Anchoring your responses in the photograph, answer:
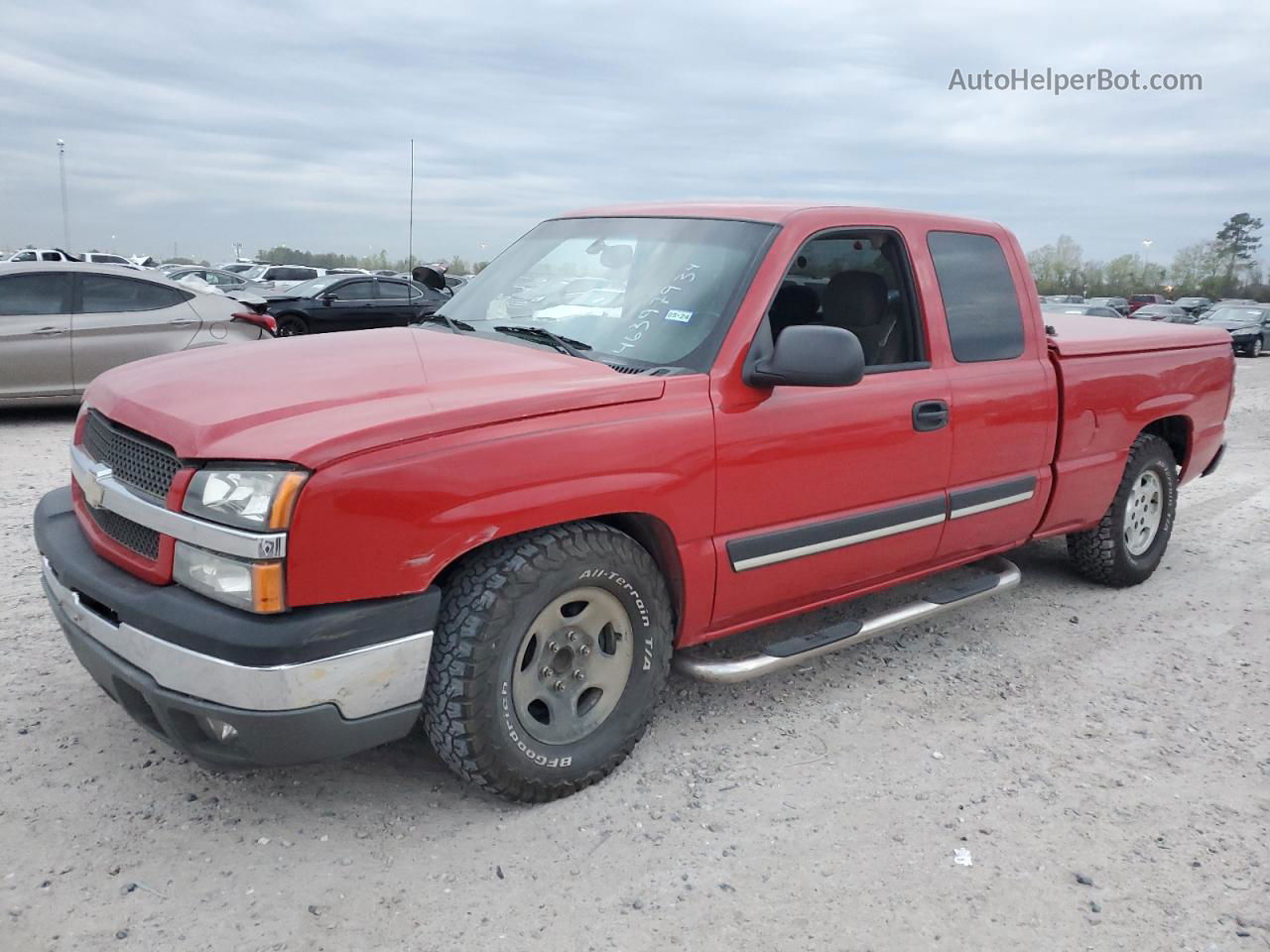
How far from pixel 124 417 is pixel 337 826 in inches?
53.7

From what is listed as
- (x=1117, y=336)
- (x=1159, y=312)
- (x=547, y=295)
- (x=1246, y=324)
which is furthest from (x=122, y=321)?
(x=1159, y=312)

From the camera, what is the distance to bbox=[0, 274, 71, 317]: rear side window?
29.1 feet

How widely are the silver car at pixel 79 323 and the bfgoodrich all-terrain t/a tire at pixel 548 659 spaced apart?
6.86 meters

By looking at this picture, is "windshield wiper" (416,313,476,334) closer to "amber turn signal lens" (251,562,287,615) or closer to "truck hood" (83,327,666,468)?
"truck hood" (83,327,666,468)

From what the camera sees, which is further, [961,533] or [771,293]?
[961,533]

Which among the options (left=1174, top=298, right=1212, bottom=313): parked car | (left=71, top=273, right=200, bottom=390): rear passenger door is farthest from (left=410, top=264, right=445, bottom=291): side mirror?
(left=1174, top=298, right=1212, bottom=313): parked car

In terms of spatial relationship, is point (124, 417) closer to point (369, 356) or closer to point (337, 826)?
point (369, 356)

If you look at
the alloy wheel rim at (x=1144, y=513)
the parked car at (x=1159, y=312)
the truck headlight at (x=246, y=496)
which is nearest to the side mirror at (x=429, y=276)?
the truck headlight at (x=246, y=496)

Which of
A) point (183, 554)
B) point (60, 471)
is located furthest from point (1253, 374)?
point (183, 554)

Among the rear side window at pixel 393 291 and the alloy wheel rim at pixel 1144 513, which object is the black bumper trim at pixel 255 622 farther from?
the rear side window at pixel 393 291

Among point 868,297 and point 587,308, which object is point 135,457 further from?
point 868,297

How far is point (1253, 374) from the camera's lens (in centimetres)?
2156

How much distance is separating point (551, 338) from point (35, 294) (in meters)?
7.37

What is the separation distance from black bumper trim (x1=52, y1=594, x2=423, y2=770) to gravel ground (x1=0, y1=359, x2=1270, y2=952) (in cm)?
36
